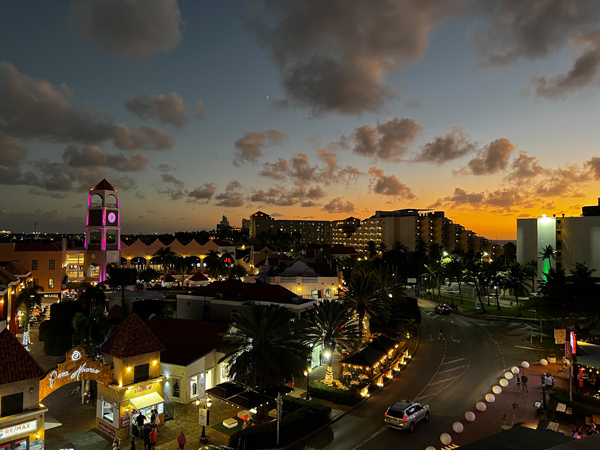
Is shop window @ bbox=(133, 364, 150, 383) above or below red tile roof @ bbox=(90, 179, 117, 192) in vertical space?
below

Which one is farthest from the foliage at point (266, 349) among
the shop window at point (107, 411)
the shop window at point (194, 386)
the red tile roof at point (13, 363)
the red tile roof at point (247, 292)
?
the red tile roof at point (247, 292)

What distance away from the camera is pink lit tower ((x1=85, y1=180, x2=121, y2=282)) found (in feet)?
273

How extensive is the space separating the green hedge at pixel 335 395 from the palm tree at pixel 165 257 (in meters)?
70.5

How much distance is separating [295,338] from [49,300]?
60.1 metres

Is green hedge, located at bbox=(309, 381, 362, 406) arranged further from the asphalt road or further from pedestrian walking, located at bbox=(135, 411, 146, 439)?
pedestrian walking, located at bbox=(135, 411, 146, 439)

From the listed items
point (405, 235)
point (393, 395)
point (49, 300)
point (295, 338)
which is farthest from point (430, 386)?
point (405, 235)

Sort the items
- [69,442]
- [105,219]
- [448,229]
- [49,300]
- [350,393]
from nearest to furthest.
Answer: [69,442]
[350,393]
[49,300]
[105,219]
[448,229]

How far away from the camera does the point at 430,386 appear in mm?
30734

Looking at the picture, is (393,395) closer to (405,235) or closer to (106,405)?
(106,405)

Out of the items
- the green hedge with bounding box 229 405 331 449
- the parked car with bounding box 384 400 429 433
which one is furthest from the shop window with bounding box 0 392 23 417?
the parked car with bounding box 384 400 429 433

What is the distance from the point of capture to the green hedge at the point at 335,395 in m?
27.6

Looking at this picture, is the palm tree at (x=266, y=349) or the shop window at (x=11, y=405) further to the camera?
the palm tree at (x=266, y=349)

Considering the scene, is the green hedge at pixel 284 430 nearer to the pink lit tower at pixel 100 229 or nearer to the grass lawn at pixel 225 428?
the grass lawn at pixel 225 428

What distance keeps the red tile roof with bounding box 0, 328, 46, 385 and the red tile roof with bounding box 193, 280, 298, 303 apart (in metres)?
22.3
